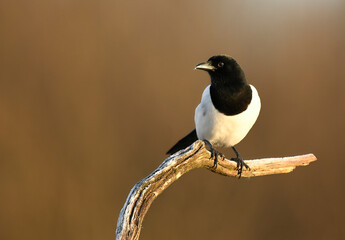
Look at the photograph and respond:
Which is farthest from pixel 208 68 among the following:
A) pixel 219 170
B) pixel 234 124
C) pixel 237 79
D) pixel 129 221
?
pixel 129 221

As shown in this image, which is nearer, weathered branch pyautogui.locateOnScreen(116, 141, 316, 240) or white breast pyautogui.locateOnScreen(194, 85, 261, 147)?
weathered branch pyautogui.locateOnScreen(116, 141, 316, 240)

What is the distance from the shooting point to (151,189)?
1.41 metres

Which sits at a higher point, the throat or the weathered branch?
the throat

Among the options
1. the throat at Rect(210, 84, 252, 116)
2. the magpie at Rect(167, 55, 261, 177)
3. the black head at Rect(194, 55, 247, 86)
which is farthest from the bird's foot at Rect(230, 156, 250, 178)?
the black head at Rect(194, 55, 247, 86)

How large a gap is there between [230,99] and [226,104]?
1.1 inches

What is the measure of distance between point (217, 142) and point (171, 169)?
49cm

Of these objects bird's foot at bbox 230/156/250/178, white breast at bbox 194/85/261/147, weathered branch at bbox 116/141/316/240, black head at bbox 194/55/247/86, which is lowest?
bird's foot at bbox 230/156/250/178

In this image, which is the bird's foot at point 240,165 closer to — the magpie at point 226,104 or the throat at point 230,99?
the magpie at point 226,104

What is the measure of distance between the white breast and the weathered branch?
0.11m

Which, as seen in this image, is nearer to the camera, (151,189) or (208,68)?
(151,189)

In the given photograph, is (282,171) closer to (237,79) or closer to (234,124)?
(234,124)

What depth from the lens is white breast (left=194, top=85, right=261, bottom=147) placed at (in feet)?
6.01

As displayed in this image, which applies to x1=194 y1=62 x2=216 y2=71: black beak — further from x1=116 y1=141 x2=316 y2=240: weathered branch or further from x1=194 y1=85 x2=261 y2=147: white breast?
x1=116 y1=141 x2=316 y2=240: weathered branch

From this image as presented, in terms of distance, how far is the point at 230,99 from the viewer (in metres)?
1.82
